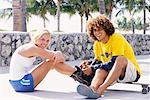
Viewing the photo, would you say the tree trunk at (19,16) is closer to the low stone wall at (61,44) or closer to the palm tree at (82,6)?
the low stone wall at (61,44)

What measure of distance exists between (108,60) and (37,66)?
1.02 m

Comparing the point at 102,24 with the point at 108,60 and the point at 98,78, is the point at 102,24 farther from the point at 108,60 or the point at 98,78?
the point at 98,78

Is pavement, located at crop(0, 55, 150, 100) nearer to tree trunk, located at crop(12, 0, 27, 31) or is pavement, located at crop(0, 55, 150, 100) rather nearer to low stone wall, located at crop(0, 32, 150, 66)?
low stone wall, located at crop(0, 32, 150, 66)

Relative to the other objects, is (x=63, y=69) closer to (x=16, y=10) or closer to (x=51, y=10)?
(x=16, y=10)

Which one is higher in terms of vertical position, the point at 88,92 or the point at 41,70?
the point at 41,70

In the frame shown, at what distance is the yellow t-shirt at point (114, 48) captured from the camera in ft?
16.6

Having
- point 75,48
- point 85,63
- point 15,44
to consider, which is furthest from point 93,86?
point 75,48

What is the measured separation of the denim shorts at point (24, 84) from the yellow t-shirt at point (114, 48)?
1.04 m

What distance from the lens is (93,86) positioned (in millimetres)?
5070

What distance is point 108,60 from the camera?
5.26m

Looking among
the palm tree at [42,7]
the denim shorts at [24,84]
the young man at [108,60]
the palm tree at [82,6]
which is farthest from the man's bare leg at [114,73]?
the palm tree at [42,7]

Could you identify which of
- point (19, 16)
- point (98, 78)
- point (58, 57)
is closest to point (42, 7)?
point (19, 16)

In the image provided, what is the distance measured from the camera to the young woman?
5.29 m

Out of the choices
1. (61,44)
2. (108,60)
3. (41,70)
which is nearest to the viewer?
(108,60)
